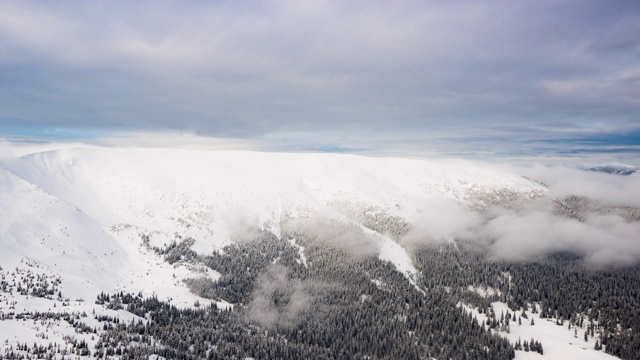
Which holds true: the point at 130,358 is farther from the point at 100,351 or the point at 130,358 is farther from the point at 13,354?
the point at 13,354

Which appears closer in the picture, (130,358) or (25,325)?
(130,358)

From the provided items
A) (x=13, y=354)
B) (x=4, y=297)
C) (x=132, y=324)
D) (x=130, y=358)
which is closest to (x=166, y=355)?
(x=130, y=358)

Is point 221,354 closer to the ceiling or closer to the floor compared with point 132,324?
closer to the floor

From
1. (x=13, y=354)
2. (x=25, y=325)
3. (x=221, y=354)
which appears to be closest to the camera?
(x=13, y=354)

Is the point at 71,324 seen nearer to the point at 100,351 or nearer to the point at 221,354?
the point at 100,351

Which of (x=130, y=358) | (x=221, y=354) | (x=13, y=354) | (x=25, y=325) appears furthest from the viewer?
(x=221, y=354)

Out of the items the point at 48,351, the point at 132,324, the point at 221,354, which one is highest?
the point at 48,351

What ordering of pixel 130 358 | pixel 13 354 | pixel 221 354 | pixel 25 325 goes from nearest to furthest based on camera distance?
pixel 13 354, pixel 130 358, pixel 25 325, pixel 221 354

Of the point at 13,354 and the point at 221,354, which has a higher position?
the point at 13,354

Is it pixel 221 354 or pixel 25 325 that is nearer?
pixel 25 325
